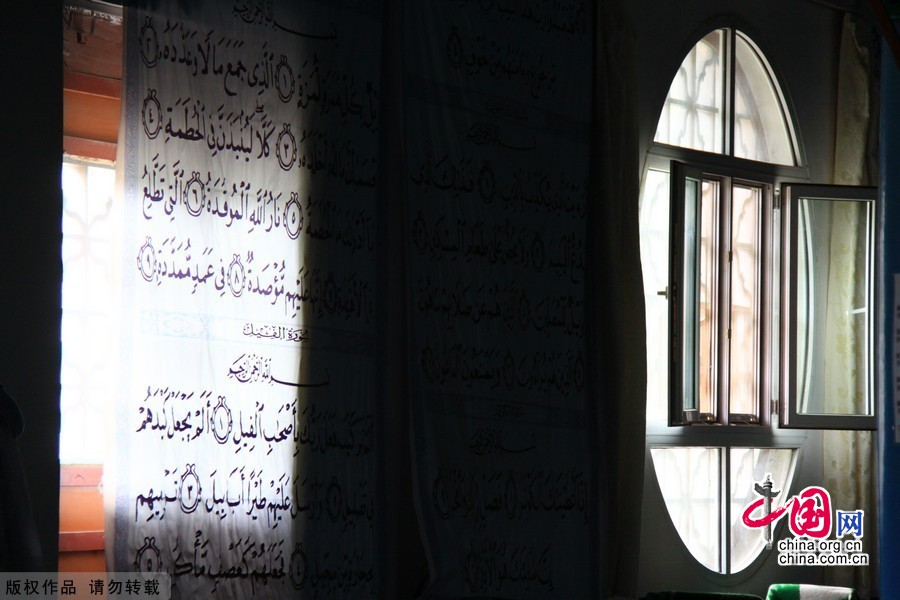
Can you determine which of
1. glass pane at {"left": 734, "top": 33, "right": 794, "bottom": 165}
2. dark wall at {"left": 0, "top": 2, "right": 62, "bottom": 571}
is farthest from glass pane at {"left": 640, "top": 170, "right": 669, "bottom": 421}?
dark wall at {"left": 0, "top": 2, "right": 62, "bottom": 571}

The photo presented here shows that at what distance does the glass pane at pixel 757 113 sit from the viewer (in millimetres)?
4750

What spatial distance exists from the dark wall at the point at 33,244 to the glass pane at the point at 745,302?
2997 mm

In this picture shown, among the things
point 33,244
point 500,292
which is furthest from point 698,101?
point 33,244

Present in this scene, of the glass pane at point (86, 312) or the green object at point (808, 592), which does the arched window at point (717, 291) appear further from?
the glass pane at point (86, 312)

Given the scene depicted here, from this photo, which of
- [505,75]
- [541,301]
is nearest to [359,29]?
[505,75]

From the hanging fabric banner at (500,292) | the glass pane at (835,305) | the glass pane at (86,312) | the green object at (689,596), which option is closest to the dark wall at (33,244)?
the glass pane at (86,312)

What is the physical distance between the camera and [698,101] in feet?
15.0

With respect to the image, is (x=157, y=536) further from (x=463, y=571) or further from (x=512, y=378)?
(x=512, y=378)

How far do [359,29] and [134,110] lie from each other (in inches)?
31.6

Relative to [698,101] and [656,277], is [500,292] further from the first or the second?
[698,101]

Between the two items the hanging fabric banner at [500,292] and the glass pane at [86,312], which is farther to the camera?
the hanging fabric banner at [500,292]

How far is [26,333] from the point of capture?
261 centimetres

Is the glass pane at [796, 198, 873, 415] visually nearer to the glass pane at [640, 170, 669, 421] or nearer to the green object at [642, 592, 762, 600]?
the glass pane at [640, 170, 669, 421]

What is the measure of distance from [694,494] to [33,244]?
9.73ft
